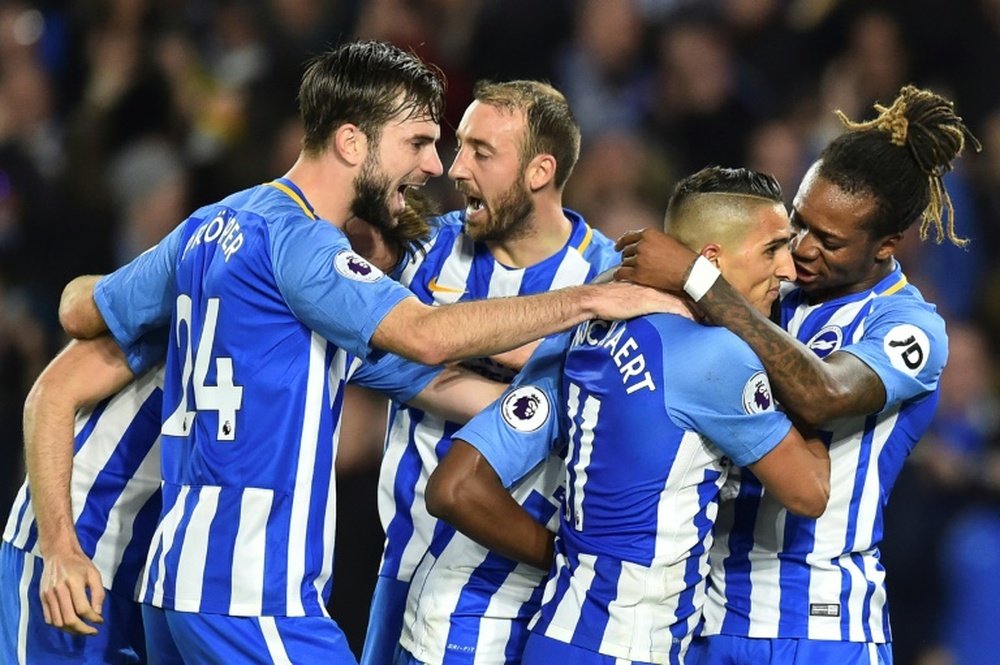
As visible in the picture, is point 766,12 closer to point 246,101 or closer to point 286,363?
point 246,101

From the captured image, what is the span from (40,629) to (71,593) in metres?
0.44

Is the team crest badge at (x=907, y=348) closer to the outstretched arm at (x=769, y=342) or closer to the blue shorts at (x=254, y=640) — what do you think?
the outstretched arm at (x=769, y=342)

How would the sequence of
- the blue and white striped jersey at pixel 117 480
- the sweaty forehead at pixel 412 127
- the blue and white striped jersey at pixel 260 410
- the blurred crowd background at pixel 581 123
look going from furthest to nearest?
the blurred crowd background at pixel 581 123 < the blue and white striped jersey at pixel 117 480 < the sweaty forehead at pixel 412 127 < the blue and white striped jersey at pixel 260 410

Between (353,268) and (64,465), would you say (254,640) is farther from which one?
(353,268)

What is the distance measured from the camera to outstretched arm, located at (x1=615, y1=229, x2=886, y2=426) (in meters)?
3.02

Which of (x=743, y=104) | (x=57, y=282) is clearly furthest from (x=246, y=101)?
(x=743, y=104)

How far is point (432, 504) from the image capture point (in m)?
3.18

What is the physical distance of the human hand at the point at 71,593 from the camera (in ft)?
10.2

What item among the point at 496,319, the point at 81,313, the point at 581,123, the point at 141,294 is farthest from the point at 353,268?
the point at 581,123

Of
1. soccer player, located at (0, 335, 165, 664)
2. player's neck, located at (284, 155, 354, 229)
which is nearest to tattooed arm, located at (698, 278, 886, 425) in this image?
player's neck, located at (284, 155, 354, 229)

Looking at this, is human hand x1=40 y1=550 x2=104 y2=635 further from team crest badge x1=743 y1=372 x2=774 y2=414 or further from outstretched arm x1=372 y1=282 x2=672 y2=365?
team crest badge x1=743 y1=372 x2=774 y2=414

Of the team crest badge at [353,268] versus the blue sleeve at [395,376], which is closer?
the team crest badge at [353,268]

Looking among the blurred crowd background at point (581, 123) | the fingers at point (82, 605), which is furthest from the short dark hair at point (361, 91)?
the blurred crowd background at point (581, 123)

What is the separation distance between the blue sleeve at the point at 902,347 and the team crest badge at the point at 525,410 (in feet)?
2.42
